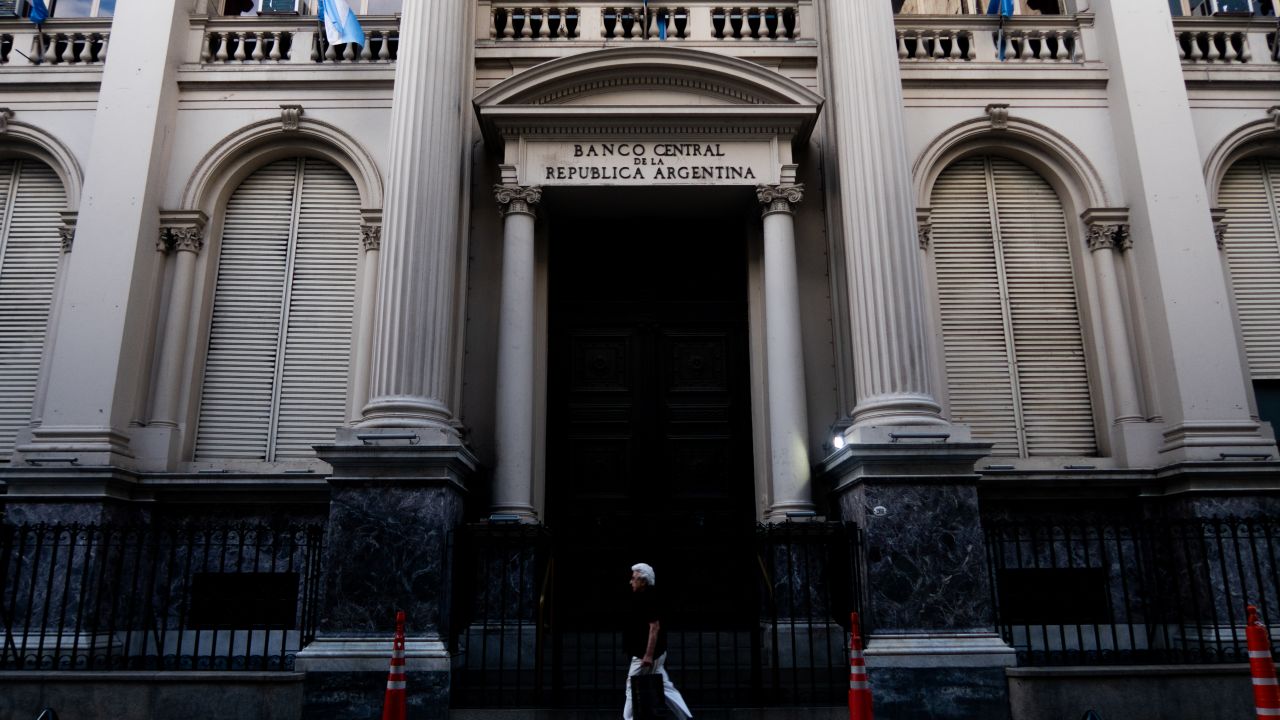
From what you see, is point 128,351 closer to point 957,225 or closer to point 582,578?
point 582,578

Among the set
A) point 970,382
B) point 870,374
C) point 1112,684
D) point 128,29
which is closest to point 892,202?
point 870,374

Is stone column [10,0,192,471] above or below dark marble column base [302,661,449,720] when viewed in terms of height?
above

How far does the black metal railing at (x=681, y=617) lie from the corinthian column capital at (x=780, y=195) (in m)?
4.25

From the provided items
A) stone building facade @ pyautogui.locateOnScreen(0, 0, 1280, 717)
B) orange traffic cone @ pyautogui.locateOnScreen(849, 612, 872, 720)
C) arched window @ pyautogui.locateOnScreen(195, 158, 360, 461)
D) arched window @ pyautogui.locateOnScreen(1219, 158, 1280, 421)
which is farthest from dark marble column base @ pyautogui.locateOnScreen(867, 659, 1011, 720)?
arched window @ pyautogui.locateOnScreen(195, 158, 360, 461)

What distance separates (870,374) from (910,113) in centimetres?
462

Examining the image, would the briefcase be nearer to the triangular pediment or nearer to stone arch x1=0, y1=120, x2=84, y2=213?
the triangular pediment

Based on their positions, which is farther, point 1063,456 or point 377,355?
point 1063,456

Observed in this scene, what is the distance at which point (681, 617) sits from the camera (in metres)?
9.13

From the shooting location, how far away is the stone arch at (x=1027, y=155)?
1270 cm

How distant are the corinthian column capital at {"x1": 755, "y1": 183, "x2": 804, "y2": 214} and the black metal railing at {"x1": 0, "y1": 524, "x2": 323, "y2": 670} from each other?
22.1ft

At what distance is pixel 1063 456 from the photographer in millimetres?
12102

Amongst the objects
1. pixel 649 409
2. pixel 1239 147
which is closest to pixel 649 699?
pixel 649 409

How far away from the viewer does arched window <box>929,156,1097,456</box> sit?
40.3 feet


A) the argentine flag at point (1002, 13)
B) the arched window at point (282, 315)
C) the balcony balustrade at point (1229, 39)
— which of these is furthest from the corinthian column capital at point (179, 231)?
the balcony balustrade at point (1229, 39)
